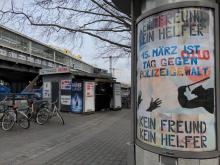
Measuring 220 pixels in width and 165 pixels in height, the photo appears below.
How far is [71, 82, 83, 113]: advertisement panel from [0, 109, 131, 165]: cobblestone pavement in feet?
21.5

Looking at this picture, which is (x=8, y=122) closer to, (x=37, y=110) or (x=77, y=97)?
(x=37, y=110)

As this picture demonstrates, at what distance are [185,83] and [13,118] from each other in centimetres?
954

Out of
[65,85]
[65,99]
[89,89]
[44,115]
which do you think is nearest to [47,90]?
[65,85]

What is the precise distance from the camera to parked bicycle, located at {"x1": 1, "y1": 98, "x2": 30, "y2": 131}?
41.2 ft

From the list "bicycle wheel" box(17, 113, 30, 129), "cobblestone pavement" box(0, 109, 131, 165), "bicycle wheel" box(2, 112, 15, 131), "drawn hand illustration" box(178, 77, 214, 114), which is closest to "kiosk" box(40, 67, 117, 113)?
"cobblestone pavement" box(0, 109, 131, 165)

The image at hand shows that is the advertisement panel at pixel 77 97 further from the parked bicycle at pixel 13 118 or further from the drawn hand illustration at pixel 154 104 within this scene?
the drawn hand illustration at pixel 154 104

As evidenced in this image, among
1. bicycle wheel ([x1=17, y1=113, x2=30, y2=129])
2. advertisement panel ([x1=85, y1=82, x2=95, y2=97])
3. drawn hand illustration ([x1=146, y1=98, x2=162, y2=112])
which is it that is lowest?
bicycle wheel ([x1=17, y1=113, x2=30, y2=129])

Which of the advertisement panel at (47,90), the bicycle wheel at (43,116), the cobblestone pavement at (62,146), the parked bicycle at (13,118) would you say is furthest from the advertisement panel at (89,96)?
the parked bicycle at (13,118)

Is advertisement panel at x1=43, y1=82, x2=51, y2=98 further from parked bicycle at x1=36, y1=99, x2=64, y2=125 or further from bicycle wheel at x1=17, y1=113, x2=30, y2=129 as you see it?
bicycle wheel at x1=17, y1=113, x2=30, y2=129

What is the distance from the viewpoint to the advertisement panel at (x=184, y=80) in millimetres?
4324

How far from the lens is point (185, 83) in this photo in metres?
4.35

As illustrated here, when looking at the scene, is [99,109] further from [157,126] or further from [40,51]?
[40,51]

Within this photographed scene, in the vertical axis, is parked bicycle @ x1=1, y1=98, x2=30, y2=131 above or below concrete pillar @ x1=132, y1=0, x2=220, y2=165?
below

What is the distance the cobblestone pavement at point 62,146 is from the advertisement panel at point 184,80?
3.32 metres
